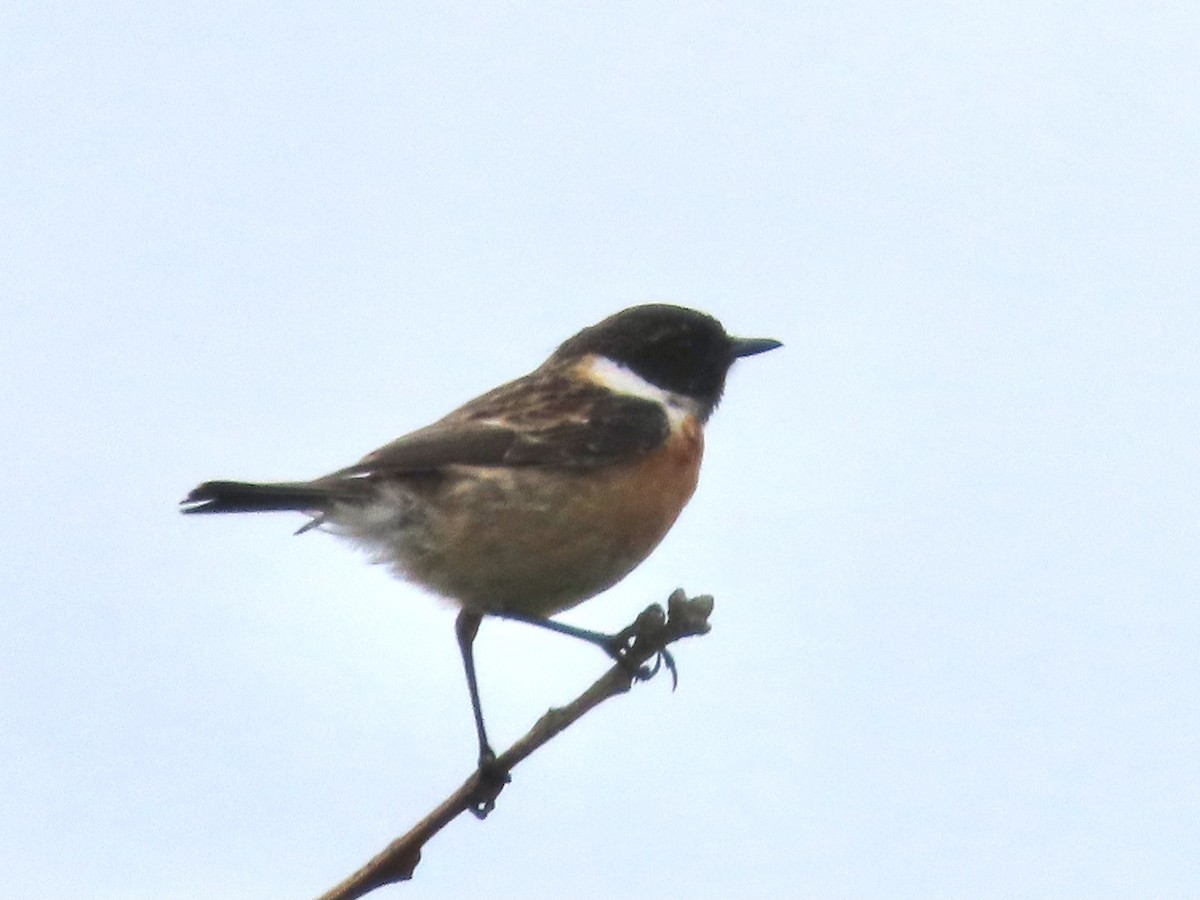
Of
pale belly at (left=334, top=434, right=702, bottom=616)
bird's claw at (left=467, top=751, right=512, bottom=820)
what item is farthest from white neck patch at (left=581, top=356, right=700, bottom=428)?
bird's claw at (left=467, top=751, right=512, bottom=820)

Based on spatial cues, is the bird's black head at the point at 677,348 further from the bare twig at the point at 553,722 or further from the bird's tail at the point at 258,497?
the bare twig at the point at 553,722

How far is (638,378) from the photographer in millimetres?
8195

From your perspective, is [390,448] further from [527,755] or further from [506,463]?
[527,755]

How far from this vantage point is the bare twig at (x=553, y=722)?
161 inches

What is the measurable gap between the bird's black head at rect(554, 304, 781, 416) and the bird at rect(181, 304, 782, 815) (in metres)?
0.59

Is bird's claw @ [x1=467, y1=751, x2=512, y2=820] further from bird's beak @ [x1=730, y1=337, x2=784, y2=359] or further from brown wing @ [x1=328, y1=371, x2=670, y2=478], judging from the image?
bird's beak @ [x1=730, y1=337, x2=784, y2=359]

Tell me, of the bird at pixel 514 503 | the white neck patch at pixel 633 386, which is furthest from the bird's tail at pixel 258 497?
the white neck patch at pixel 633 386

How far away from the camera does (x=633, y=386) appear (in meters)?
8.12

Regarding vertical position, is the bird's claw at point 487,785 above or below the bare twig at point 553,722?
below

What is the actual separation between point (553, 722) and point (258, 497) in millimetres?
1994

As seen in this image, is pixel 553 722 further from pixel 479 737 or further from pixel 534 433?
pixel 534 433

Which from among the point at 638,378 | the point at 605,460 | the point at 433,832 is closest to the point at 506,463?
the point at 605,460

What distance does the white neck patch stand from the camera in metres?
7.88

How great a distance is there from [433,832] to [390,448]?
2885 millimetres
